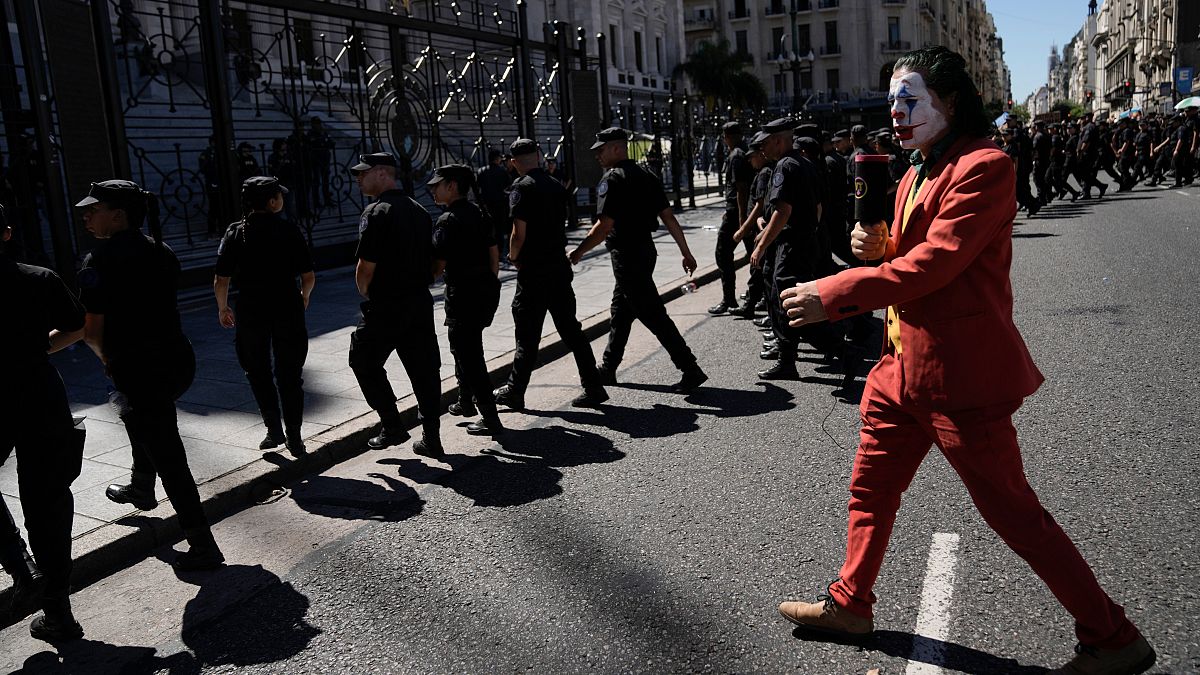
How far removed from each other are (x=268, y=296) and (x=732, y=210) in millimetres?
5254

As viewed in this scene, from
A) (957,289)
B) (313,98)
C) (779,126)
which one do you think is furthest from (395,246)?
(313,98)

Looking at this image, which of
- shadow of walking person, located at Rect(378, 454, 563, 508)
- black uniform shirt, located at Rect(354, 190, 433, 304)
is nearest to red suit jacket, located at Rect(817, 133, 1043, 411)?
shadow of walking person, located at Rect(378, 454, 563, 508)

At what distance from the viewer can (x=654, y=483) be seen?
15.9 feet

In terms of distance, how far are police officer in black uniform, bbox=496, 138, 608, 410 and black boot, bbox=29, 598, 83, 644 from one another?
10.9 ft

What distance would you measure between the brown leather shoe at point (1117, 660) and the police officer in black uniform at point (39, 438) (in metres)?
3.45

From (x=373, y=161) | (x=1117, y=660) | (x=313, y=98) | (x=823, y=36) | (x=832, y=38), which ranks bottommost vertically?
(x=1117, y=660)

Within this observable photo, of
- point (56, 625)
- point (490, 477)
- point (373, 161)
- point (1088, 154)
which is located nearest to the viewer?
point (56, 625)

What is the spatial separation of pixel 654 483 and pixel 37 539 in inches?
106

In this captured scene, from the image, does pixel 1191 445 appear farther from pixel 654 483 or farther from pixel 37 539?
pixel 37 539

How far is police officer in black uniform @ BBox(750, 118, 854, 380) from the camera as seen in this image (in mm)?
6609

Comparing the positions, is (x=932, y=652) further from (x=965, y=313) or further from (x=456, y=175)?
(x=456, y=175)

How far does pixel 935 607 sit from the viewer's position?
3.31m

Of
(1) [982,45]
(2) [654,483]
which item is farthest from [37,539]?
(1) [982,45]

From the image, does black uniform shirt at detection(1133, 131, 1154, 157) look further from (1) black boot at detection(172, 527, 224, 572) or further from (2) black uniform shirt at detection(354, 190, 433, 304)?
(1) black boot at detection(172, 527, 224, 572)
